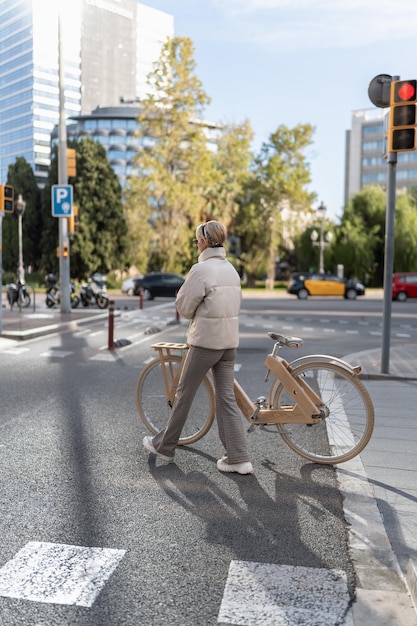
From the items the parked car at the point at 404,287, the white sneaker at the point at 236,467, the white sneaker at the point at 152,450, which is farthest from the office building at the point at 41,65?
the parked car at the point at 404,287

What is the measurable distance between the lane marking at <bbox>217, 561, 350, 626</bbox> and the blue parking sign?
61.5 feet

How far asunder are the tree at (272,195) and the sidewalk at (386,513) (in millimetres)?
48893

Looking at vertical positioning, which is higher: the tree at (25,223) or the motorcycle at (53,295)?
the tree at (25,223)

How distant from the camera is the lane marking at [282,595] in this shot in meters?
2.87

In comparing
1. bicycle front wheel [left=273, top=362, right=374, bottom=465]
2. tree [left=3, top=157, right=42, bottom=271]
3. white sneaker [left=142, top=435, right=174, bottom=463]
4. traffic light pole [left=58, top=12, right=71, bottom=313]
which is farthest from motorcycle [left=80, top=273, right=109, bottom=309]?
tree [left=3, top=157, right=42, bottom=271]

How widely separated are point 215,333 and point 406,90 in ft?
17.6

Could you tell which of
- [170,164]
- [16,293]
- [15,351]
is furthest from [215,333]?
[170,164]

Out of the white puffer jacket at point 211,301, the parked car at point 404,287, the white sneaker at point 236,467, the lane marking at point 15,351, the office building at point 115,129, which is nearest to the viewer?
the white puffer jacket at point 211,301

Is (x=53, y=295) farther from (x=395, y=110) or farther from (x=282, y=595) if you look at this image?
(x=282, y=595)

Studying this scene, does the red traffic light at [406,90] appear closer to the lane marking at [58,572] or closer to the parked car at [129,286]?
the lane marking at [58,572]

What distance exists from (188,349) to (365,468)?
154 centimetres

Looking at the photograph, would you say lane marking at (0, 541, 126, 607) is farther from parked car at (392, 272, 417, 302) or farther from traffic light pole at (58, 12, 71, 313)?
parked car at (392, 272, 417, 302)

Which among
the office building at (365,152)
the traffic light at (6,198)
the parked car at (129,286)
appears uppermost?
the office building at (365,152)

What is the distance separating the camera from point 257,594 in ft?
10.1
